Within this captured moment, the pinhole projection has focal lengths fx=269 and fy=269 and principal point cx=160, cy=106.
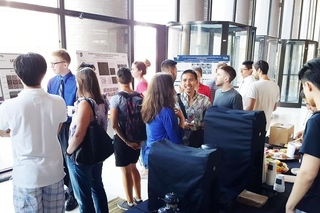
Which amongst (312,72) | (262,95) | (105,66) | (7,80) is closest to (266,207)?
(312,72)

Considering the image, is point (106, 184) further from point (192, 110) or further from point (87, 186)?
point (192, 110)

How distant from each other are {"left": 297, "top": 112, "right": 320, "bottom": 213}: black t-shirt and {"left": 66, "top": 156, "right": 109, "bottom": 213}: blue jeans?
4.63ft

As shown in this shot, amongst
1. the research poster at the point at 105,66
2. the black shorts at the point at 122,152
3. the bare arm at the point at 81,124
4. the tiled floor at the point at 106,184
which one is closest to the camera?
the bare arm at the point at 81,124

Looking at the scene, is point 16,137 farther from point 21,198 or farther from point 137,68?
point 137,68

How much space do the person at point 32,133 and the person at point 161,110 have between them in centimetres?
67

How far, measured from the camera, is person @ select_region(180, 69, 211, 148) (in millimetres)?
2463

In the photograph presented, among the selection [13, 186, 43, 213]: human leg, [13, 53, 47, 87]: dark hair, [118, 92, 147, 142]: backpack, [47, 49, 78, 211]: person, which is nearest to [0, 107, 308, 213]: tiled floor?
[47, 49, 78, 211]: person

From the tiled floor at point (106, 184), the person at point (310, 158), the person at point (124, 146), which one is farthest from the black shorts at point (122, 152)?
the person at point (310, 158)

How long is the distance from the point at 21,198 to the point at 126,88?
121cm

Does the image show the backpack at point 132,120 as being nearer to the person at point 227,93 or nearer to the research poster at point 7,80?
the person at point 227,93

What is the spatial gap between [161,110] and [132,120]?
1.53ft

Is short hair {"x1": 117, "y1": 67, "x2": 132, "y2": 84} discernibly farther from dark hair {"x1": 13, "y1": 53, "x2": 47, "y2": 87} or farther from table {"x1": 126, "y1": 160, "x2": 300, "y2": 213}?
table {"x1": 126, "y1": 160, "x2": 300, "y2": 213}

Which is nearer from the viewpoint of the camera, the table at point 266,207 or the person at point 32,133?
the table at point 266,207

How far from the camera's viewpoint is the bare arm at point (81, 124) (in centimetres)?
185
